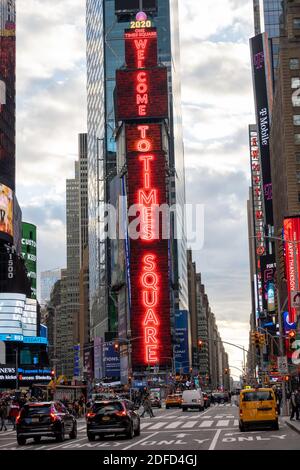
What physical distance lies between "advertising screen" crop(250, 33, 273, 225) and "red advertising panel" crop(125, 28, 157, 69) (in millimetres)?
21526

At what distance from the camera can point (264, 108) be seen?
165 meters

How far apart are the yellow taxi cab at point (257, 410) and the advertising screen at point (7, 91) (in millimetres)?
116792

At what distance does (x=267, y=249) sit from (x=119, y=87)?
159ft

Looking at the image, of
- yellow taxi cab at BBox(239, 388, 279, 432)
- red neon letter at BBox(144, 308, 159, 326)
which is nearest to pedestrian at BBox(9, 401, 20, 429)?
yellow taxi cab at BBox(239, 388, 279, 432)

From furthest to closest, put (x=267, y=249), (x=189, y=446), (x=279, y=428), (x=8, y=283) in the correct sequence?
(x=267, y=249) < (x=8, y=283) < (x=279, y=428) < (x=189, y=446)

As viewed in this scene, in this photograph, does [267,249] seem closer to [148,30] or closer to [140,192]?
[140,192]

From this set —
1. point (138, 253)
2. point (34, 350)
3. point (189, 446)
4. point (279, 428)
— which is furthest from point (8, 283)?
point (189, 446)

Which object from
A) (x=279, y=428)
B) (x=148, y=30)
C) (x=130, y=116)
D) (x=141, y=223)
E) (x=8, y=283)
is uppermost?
(x=148, y=30)

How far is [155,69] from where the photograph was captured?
553 feet

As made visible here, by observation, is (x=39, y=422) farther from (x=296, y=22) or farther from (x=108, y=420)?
(x=296, y=22)

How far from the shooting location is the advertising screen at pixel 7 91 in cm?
15038

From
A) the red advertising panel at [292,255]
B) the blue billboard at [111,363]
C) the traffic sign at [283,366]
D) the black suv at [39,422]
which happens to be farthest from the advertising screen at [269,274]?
the black suv at [39,422]

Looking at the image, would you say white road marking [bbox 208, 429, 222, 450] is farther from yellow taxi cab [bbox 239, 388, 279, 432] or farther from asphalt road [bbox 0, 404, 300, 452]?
yellow taxi cab [bbox 239, 388, 279, 432]

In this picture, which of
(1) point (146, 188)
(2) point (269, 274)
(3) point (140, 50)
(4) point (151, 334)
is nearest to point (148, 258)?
(1) point (146, 188)
